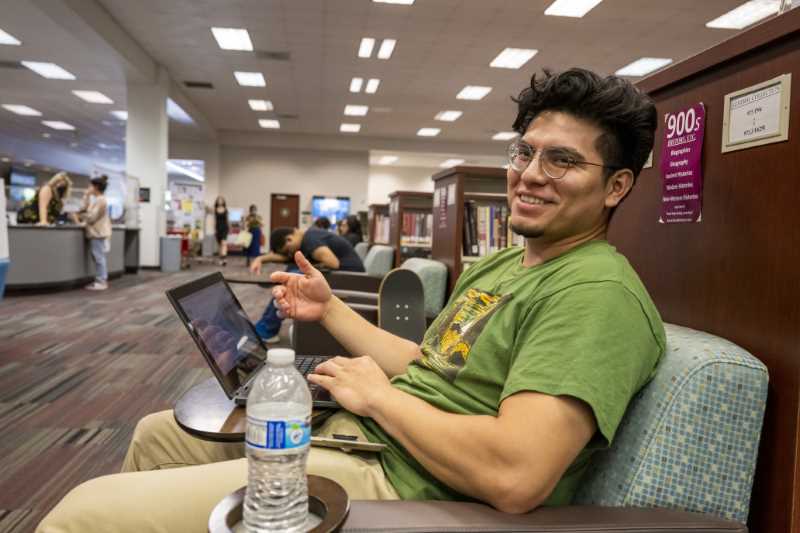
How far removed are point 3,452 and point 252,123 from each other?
472 inches

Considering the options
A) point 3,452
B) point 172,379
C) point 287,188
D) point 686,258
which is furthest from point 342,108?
point 686,258

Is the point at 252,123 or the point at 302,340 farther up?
the point at 252,123

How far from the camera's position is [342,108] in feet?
37.2

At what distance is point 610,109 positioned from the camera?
970mm

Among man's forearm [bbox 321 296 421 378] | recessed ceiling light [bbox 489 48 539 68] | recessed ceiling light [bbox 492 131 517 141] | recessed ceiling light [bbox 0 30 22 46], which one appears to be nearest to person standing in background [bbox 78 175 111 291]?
recessed ceiling light [bbox 0 30 22 46]

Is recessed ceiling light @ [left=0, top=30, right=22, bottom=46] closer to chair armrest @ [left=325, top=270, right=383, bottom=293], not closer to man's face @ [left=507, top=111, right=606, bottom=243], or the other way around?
chair armrest @ [left=325, top=270, right=383, bottom=293]

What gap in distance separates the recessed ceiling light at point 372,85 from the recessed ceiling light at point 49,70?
469cm

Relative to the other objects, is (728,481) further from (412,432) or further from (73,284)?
(73,284)

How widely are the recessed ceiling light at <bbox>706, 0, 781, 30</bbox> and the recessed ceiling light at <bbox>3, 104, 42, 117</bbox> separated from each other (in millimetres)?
12382

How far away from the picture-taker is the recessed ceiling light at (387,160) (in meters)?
16.7

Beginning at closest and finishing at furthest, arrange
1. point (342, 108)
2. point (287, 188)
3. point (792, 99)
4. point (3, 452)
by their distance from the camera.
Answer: point (792, 99)
point (3, 452)
point (342, 108)
point (287, 188)

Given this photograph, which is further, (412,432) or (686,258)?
(686,258)

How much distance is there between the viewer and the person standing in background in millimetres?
7020

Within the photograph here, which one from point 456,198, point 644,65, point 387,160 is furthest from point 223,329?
point 387,160
